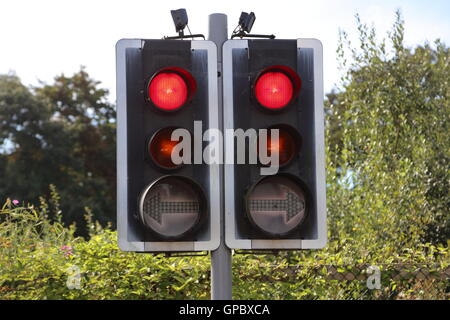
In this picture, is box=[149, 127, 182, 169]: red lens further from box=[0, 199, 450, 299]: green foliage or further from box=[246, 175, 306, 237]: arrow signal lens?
box=[0, 199, 450, 299]: green foliage

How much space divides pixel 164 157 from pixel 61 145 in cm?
2928

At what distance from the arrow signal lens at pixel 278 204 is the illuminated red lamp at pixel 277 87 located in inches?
13.4

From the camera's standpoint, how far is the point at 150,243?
2805mm

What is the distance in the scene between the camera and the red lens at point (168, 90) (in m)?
2.88

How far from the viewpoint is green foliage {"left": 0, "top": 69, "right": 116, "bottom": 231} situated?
2967 centimetres

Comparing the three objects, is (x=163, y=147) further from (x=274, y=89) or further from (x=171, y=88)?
(x=274, y=89)

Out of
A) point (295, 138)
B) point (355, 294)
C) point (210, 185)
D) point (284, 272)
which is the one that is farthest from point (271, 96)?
point (355, 294)

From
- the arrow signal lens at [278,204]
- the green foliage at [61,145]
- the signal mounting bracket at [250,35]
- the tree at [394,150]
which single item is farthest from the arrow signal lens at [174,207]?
the green foliage at [61,145]

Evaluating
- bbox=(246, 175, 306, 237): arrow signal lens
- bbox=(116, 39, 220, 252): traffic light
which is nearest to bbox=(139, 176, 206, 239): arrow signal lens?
bbox=(116, 39, 220, 252): traffic light

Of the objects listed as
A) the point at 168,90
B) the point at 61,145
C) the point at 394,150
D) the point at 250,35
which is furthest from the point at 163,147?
the point at 61,145

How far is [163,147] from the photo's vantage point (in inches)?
112

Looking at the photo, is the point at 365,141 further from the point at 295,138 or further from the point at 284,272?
the point at 295,138

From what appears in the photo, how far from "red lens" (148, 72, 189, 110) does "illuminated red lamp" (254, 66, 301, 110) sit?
1.08ft
